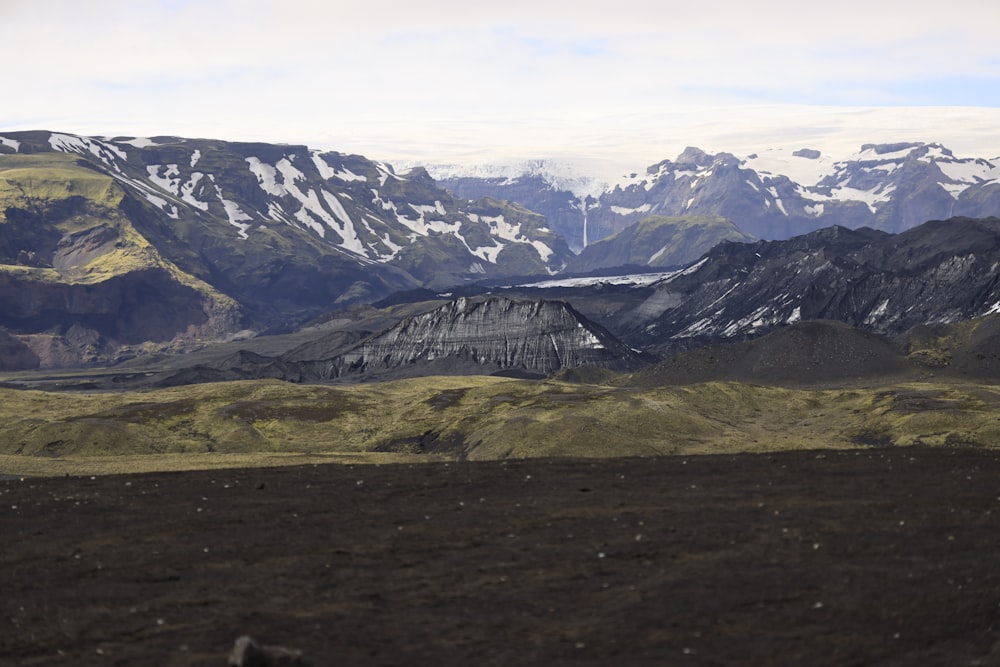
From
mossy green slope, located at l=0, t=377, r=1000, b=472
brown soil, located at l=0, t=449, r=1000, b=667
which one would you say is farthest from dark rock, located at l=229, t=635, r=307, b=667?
mossy green slope, located at l=0, t=377, r=1000, b=472

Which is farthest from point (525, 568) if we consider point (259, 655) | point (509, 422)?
point (509, 422)

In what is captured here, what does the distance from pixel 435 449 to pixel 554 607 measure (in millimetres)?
92797

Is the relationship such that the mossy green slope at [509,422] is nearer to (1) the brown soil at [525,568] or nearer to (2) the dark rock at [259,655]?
(1) the brown soil at [525,568]

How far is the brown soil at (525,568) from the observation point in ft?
108

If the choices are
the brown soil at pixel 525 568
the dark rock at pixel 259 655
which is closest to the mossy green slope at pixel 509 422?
the brown soil at pixel 525 568

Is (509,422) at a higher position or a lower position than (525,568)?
lower

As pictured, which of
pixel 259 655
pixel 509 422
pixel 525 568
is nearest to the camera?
pixel 259 655

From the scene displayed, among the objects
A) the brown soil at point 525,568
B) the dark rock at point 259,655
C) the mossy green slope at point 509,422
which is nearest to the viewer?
the dark rock at point 259,655

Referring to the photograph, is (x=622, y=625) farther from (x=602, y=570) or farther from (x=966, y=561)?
(x=966, y=561)

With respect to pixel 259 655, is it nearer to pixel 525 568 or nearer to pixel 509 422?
pixel 525 568

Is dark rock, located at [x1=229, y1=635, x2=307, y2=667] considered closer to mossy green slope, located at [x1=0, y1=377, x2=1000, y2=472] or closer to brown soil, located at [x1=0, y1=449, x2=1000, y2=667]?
brown soil, located at [x1=0, y1=449, x2=1000, y2=667]

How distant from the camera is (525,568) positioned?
40.6 meters

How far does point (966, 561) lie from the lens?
38375mm

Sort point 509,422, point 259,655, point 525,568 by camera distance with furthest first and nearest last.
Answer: point 509,422, point 525,568, point 259,655
